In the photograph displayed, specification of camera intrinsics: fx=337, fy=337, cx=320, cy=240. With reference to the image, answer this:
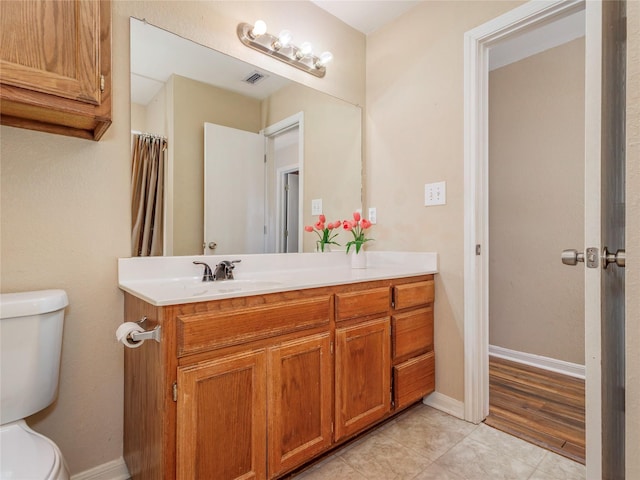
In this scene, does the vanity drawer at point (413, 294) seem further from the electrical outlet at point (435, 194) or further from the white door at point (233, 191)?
the white door at point (233, 191)

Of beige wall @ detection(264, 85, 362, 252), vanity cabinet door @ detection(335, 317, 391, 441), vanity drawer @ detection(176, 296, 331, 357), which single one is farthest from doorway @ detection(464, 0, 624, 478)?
vanity drawer @ detection(176, 296, 331, 357)

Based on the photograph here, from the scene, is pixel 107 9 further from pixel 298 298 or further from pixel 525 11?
pixel 525 11

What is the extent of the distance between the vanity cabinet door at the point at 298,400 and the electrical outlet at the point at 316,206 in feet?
3.00

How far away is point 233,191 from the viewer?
1.76m

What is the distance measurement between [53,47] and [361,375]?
5.22 feet

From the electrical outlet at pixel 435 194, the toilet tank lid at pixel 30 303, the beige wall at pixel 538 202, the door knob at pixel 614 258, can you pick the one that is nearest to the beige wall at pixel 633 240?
the door knob at pixel 614 258

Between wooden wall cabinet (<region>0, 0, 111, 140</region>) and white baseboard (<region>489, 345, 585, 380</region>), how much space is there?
3.07 m

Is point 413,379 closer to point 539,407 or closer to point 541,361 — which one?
point 539,407

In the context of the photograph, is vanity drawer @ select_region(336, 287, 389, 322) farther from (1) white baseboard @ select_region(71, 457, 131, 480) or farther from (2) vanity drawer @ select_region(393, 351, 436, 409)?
(1) white baseboard @ select_region(71, 457, 131, 480)

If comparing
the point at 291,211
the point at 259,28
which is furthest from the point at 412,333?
the point at 259,28

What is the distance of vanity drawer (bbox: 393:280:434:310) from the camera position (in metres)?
1.69

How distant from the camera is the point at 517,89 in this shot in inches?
106

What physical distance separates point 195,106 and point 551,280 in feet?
8.79

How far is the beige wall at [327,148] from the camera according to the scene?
1.95 m
